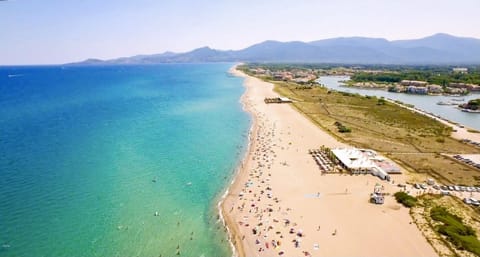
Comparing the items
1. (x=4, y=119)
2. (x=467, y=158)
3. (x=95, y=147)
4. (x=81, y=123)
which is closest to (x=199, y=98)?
(x=81, y=123)

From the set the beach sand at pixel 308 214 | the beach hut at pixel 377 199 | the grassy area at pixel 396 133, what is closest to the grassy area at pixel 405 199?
the beach sand at pixel 308 214

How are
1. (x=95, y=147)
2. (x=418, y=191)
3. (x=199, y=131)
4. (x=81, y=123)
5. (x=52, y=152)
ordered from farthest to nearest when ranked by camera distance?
(x=81, y=123)
(x=199, y=131)
(x=95, y=147)
(x=52, y=152)
(x=418, y=191)

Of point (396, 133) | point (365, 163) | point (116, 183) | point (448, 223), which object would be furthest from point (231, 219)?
point (396, 133)

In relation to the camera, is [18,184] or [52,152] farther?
[52,152]

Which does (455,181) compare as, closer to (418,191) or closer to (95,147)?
(418,191)

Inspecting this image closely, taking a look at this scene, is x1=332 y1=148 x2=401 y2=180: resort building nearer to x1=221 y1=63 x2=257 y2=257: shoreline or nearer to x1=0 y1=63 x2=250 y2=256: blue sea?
x1=221 y1=63 x2=257 y2=257: shoreline

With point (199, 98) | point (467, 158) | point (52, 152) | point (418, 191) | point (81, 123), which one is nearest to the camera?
point (418, 191)

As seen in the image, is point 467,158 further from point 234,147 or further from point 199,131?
point 199,131

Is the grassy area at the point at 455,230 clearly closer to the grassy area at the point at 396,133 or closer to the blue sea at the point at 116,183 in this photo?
the grassy area at the point at 396,133
